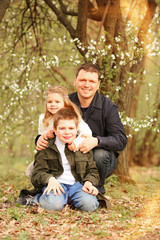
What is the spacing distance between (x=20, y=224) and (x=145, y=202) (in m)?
2.17

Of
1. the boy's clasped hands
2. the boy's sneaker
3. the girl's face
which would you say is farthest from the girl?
the boy's clasped hands

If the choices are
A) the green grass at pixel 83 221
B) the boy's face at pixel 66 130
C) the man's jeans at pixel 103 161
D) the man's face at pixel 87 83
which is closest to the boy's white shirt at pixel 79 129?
the boy's face at pixel 66 130

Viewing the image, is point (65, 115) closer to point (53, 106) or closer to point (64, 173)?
point (53, 106)

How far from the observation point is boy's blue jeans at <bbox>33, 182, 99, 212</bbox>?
398 cm

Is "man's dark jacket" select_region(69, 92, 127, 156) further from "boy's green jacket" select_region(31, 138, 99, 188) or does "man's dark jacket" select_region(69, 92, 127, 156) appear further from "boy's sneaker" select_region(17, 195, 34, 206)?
"boy's sneaker" select_region(17, 195, 34, 206)

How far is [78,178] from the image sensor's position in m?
4.17

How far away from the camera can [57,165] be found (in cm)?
417

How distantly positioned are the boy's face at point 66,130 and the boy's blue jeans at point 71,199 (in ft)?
2.02

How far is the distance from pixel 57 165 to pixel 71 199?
18.9 inches

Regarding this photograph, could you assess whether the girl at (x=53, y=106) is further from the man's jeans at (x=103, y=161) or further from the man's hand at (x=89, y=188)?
the man's hand at (x=89, y=188)

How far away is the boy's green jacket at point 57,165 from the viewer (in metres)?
4.11

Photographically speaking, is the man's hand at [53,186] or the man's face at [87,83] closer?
the man's hand at [53,186]

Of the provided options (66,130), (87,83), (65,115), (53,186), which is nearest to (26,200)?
(53,186)

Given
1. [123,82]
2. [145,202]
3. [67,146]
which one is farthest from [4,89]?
[145,202]
